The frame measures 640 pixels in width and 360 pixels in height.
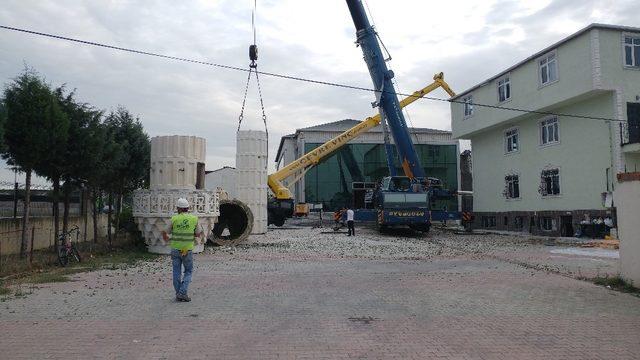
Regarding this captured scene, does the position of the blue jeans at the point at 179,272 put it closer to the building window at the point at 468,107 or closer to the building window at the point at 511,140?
the building window at the point at 511,140

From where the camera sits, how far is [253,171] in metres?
25.0

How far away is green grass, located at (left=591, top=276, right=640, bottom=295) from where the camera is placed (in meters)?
9.67

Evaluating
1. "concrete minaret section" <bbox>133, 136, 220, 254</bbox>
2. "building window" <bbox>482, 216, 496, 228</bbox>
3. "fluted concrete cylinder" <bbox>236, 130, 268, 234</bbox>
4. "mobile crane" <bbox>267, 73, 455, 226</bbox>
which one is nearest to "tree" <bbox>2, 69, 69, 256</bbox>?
"concrete minaret section" <bbox>133, 136, 220, 254</bbox>

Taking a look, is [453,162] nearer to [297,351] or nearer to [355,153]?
[355,153]

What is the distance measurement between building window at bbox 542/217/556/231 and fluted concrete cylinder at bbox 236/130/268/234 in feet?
48.4

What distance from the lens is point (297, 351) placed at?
19.2ft

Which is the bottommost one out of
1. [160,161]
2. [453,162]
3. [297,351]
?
[297,351]

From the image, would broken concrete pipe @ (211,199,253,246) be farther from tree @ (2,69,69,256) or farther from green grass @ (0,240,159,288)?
tree @ (2,69,69,256)

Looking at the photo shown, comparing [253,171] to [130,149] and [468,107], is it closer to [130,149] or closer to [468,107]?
[130,149]

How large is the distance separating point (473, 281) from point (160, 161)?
1119 cm

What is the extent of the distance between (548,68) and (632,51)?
3.63 metres

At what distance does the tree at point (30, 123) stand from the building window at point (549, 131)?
22.8 meters

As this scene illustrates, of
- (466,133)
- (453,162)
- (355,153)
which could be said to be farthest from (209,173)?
(466,133)

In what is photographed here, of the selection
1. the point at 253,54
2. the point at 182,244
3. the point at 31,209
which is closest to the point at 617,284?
the point at 182,244
